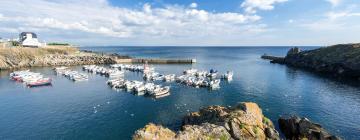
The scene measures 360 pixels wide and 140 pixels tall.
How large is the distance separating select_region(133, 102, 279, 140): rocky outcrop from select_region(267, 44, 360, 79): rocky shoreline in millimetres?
71726

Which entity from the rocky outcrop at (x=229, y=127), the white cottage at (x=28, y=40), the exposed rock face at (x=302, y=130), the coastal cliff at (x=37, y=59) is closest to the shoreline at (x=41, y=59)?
the coastal cliff at (x=37, y=59)

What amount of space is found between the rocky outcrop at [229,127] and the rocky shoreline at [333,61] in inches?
2824

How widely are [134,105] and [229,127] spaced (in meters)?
30.1

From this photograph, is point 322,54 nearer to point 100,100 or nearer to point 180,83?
point 180,83

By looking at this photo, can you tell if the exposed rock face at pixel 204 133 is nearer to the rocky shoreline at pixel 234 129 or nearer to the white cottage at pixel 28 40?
the rocky shoreline at pixel 234 129

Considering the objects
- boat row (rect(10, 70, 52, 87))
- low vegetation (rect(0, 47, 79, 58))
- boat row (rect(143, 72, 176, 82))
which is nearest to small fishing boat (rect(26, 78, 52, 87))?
boat row (rect(10, 70, 52, 87))

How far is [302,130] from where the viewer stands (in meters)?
37.2

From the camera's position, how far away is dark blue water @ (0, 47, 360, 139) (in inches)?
1722

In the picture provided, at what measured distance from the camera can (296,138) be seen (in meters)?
37.2

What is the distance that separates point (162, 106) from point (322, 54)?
104 metres

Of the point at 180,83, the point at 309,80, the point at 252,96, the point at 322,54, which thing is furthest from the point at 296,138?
the point at 322,54

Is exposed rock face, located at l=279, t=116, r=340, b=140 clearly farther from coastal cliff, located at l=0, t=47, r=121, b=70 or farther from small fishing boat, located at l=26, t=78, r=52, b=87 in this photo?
coastal cliff, located at l=0, t=47, r=121, b=70

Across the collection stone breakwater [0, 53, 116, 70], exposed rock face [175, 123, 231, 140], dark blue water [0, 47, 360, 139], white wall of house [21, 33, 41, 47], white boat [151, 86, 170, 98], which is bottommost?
dark blue water [0, 47, 360, 139]

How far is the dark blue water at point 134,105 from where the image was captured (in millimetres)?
43750
